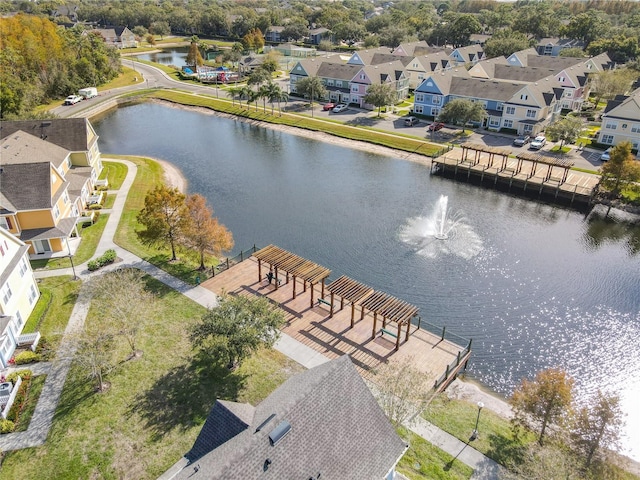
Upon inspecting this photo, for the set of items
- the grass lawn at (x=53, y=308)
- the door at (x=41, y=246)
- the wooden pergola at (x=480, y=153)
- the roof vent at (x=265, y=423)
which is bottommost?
the grass lawn at (x=53, y=308)

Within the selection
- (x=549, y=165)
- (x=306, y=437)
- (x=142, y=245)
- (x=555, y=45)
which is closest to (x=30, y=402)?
(x=142, y=245)

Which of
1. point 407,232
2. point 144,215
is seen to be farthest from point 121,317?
point 407,232

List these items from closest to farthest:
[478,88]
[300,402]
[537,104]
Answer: [300,402], [537,104], [478,88]

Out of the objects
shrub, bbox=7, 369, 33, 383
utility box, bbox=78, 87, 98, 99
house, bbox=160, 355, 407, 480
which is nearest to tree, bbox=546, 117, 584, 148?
house, bbox=160, 355, 407, 480

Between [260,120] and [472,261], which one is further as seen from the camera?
[260,120]

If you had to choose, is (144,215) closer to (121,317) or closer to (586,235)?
(121,317)

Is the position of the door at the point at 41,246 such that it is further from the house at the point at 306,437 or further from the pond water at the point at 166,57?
the pond water at the point at 166,57

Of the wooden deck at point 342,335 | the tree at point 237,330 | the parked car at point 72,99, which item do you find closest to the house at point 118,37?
the parked car at point 72,99
